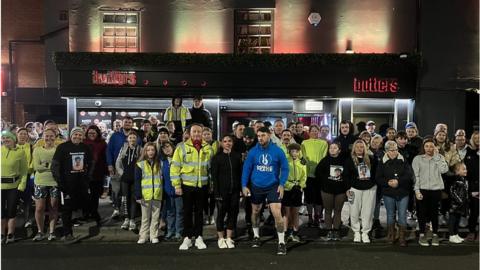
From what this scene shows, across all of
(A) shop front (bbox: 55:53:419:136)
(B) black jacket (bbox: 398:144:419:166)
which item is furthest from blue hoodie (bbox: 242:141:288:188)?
(A) shop front (bbox: 55:53:419:136)

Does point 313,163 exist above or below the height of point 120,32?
below

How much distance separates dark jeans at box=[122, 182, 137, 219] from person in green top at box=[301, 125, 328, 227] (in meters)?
3.18

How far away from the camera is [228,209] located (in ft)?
24.5

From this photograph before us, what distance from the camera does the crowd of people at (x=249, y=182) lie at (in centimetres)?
731

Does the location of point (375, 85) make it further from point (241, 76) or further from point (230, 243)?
point (230, 243)

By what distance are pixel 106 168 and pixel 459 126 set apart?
9689mm

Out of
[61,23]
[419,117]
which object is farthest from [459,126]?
[61,23]

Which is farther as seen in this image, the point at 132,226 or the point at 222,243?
the point at 132,226

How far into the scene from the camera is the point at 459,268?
20.9 feet

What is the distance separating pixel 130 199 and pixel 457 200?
5762 millimetres

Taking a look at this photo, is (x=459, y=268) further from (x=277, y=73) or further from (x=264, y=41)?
(x=264, y=41)

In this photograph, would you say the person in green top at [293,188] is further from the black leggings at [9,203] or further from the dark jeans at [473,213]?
the black leggings at [9,203]

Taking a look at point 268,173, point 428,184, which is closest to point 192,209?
point 268,173

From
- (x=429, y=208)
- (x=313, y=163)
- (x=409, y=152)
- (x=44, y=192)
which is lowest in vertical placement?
(x=429, y=208)
